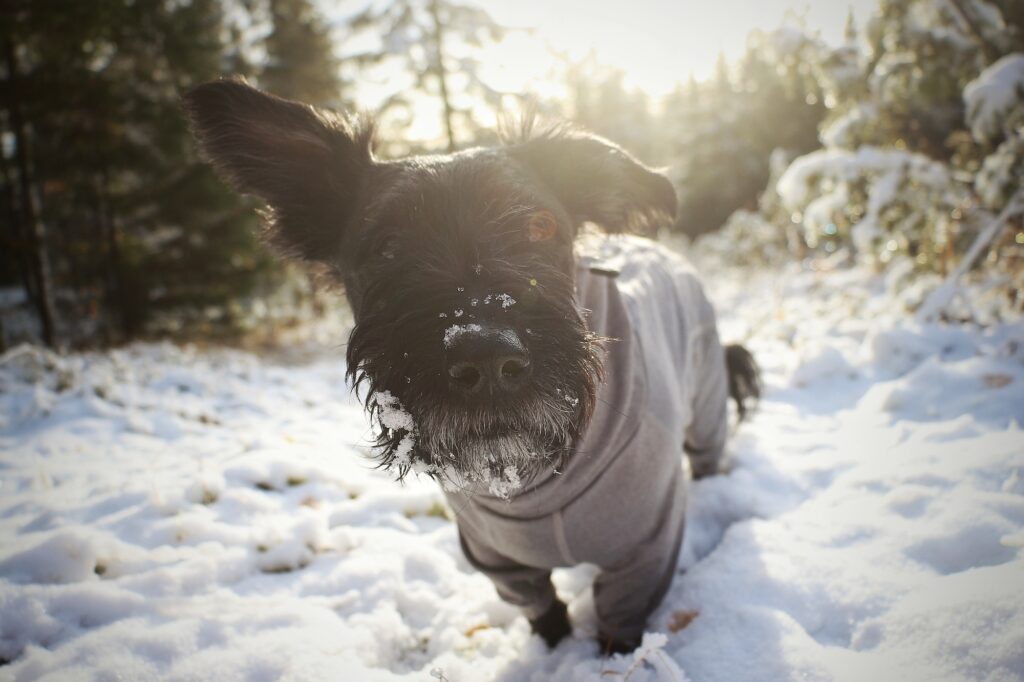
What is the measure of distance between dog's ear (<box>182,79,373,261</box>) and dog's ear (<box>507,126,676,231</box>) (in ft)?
2.77

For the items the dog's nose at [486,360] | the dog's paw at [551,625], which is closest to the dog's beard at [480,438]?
the dog's nose at [486,360]

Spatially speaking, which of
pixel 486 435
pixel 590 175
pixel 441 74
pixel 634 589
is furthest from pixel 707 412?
pixel 441 74

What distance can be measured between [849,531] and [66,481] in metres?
4.90

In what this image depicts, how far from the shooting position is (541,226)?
222cm

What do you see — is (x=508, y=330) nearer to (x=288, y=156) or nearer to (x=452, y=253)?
(x=452, y=253)

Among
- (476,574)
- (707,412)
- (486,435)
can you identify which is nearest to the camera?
(486,435)

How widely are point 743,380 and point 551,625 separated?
293cm

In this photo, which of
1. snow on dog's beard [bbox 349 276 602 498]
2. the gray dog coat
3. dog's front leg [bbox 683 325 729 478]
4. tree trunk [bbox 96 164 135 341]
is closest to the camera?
snow on dog's beard [bbox 349 276 602 498]

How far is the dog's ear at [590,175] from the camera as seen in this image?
2.48 meters

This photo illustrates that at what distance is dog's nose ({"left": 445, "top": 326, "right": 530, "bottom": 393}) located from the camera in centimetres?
154

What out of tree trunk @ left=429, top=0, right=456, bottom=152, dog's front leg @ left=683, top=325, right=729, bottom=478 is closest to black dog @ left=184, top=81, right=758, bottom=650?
dog's front leg @ left=683, top=325, right=729, bottom=478

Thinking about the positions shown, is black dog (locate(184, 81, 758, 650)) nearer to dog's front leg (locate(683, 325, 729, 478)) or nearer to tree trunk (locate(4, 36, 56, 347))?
dog's front leg (locate(683, 325, 729, 478))

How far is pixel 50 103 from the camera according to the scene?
32.7ft

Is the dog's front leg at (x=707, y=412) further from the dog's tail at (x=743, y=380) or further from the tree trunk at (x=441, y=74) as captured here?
the tree trunk at (x=441, y=74)
